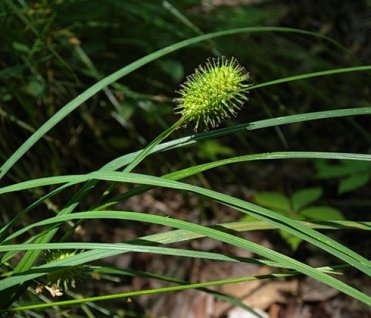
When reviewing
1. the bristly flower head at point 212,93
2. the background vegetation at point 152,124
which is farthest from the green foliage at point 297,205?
the bristly flower head at point 212,93

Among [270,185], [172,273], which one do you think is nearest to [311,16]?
[270,185]

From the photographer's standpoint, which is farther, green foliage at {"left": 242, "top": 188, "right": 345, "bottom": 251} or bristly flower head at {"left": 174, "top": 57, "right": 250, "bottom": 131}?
green foliage at {"left": 242, "top": 188, "right": 345, "bottom": 251}

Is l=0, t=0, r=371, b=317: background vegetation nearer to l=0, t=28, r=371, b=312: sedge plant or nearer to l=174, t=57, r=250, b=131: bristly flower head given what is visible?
l=0, t=28, r=371, b=312: sedge plant

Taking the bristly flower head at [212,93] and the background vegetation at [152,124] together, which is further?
the background vegetation at [152,124]

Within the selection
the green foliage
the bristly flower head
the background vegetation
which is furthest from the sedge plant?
the green foliage

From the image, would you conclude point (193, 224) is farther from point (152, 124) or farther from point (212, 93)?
point (152, 124)

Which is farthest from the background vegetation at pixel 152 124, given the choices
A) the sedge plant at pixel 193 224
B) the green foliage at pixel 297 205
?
the sedge plant at pixel 193 224

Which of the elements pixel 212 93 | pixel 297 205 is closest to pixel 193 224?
pixel 212 93

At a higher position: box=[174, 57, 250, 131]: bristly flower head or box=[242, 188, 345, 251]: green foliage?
box=[242, 188, 345, 251]: green foliage

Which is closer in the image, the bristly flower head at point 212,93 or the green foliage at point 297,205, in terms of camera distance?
the bristly flower head at point 212,93

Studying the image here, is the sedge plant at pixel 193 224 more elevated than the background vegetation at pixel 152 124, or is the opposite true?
the background vegetation at pixel 152 124

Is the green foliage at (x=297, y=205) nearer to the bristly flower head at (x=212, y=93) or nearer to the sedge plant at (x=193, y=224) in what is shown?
the sedge plant at (x=193, y=224)

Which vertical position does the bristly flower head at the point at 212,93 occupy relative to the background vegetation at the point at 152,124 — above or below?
below
